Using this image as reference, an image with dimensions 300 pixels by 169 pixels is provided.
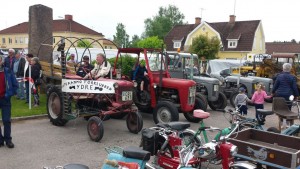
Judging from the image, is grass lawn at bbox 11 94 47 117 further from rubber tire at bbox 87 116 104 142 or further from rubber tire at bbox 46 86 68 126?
rubber tire at bbox 87 116 104 142

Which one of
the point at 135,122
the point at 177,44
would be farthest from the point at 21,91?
the point at 177,44

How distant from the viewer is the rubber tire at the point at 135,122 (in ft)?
24.1

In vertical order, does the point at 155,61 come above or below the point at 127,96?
above

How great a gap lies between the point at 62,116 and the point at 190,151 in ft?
13.9

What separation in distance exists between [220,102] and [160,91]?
4.07 meters

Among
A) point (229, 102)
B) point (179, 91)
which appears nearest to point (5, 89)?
point (179, 91)

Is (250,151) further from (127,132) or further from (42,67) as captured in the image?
(42,67)

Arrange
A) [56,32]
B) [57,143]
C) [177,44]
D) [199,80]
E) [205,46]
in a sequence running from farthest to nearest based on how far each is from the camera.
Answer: [56,32], [177,44], [205,46], [199,80], [57,143]

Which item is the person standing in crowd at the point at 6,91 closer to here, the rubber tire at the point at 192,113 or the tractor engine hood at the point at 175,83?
the tractor engine hood at the point at 175,83

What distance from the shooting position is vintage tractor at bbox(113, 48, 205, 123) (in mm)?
8383

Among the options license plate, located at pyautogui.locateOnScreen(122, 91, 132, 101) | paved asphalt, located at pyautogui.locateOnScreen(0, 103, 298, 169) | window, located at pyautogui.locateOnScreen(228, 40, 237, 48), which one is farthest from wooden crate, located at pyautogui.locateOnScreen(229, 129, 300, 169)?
window, located at pyautogui.locateOnScreen(228, 40, 237, 48)

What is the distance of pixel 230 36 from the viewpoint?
3928 centimetres

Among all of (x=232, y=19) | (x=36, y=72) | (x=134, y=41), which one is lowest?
(x=36, y=72)

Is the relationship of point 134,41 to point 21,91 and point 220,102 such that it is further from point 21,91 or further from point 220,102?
point 21,91
